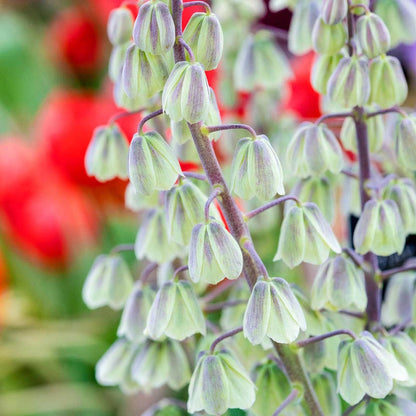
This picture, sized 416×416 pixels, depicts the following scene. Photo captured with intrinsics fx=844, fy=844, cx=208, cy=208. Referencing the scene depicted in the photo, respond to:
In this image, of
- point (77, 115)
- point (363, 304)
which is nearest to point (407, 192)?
point (363, 304)

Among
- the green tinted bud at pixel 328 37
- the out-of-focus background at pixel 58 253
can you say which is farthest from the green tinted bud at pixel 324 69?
the out-of-focus background at pixel 58 253

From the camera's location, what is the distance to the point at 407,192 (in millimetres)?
318

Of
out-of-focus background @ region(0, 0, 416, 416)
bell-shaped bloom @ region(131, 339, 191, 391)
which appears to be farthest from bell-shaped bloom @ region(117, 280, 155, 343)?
out-of-focus background @ region(0, 0, 416, 416)

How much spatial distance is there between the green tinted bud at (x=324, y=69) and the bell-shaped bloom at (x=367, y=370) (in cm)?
10

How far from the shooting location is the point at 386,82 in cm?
31

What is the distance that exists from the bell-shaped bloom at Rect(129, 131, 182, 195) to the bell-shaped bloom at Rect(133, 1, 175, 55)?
30 mm

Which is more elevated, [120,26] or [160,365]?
[120,26]

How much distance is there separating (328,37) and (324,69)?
2 cm

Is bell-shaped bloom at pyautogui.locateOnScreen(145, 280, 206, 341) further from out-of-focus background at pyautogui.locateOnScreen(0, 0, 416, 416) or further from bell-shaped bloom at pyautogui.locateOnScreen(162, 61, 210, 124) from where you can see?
out-of-focus background at pyautogui.locateOnScreen(0, 0, 416, 416)

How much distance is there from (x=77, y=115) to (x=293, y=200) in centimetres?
38

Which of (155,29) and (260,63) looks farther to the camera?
(260,63)

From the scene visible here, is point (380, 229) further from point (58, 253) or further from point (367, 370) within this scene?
point (58, 253)

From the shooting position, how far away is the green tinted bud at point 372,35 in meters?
0.30

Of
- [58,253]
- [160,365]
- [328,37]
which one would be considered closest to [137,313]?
[160,365]
